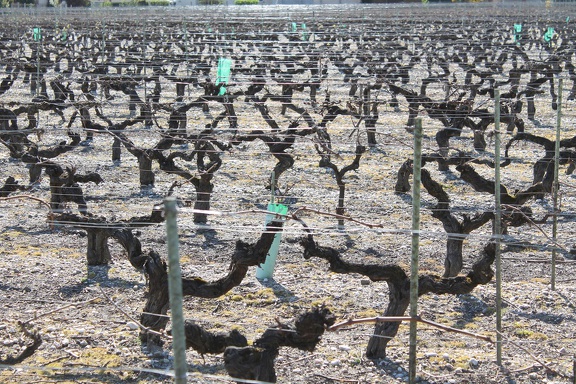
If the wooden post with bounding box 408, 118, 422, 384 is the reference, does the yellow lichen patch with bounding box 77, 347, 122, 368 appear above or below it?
below

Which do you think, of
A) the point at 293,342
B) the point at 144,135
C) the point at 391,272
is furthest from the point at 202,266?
the point at 144,135

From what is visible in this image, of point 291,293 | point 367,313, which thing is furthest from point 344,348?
point 291,293

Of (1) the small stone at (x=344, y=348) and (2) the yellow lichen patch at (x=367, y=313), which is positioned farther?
(2) the yellow lichen patch at (x=367, y=313)

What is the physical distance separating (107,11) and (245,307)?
4117 cm

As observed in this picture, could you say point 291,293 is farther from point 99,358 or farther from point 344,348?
point 99,358

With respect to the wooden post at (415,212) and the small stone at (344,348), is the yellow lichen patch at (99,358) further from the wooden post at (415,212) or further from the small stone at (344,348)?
the wooden post at (415,212)

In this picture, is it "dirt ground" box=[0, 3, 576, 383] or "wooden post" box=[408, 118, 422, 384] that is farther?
"dirt ground" box=[0, 3, 576, 383]

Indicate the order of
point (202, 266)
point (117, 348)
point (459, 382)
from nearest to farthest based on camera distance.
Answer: point (459, 382) < point (117, 348) < point (202, 266)

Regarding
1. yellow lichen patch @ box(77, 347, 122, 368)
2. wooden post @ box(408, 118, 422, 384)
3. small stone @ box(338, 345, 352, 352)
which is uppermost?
wooden post @ box(408, 118, 422, 384)

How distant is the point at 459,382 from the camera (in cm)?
545

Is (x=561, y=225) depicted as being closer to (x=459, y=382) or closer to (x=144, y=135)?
(x=459, y=382)

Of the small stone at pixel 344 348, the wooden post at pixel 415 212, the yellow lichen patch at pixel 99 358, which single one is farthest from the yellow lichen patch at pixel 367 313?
the wooden post at pixel 415 212

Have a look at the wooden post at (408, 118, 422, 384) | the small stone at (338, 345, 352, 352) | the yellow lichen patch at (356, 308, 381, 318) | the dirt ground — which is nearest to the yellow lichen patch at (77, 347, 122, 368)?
the dirt ground

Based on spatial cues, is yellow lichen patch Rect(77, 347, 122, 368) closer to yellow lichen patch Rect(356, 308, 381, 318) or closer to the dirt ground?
the dirt ground
